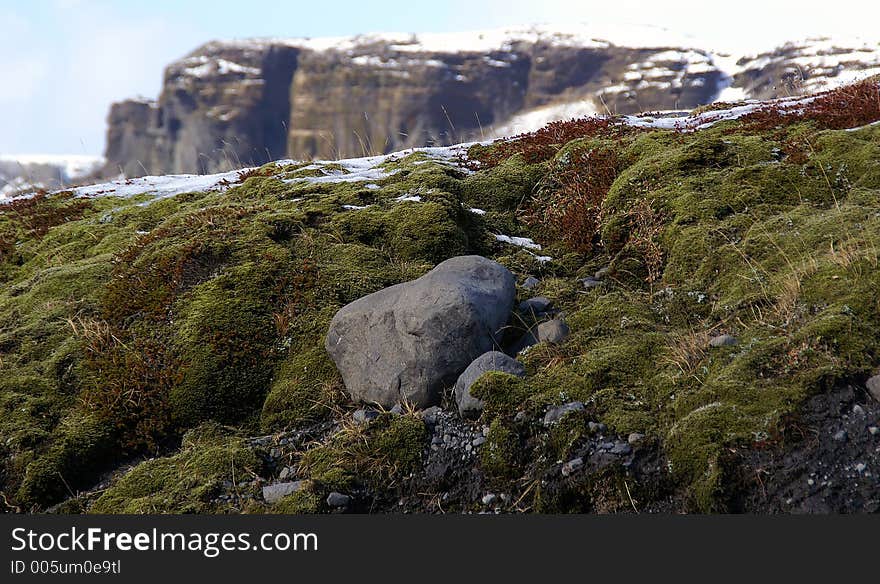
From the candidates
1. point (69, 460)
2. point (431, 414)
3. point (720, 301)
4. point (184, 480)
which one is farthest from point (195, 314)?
point (720, 301)

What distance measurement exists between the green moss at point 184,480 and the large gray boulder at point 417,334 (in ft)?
4.92

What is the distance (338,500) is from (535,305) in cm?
379

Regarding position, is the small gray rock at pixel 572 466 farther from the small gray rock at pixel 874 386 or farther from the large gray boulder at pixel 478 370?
the small gray rock at pixel 874 386

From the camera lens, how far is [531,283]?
8891 mm

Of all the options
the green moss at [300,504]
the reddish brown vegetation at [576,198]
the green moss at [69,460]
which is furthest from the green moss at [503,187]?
the green moss at [69,460]

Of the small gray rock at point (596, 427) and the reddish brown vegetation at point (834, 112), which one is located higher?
the reddish brown vegetation at point (834, 112)

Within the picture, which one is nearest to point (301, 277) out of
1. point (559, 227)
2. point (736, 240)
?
point (559, 227)

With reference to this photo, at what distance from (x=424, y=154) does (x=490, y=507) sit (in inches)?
379

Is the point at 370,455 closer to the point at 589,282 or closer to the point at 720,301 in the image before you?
the point at 589,282

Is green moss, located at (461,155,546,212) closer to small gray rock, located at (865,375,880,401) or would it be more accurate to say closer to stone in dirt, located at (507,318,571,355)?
stone in dirt, located at (507,318,571,355)

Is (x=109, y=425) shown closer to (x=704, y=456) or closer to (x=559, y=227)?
(x=704, y=456)

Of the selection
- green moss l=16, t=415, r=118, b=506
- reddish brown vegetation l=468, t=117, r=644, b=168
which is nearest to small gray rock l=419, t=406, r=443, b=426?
green moss l=16, t=415, r=118, b=506

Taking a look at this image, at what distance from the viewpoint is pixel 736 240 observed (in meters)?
8.30

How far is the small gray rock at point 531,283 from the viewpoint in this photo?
8.82 meters
